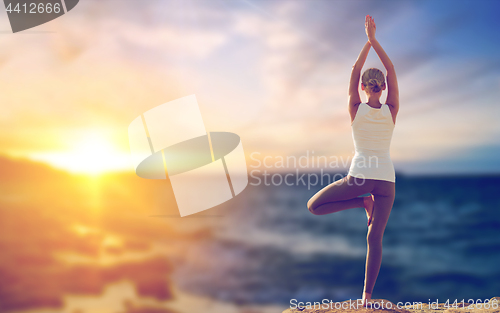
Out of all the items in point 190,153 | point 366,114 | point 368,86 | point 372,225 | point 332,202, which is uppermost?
point 190,153

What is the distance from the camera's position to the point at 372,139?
3.23 meters

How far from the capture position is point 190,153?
7738mm

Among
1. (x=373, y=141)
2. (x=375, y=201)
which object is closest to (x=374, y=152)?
(x=373, y=141)

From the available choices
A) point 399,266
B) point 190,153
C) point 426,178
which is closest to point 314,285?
point 399,266

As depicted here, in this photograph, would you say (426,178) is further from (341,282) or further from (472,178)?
(341,282)

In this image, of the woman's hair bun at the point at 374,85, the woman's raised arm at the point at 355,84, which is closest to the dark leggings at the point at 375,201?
the woman's raised arm at the point at 355,84

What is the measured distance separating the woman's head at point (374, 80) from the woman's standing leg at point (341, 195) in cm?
97

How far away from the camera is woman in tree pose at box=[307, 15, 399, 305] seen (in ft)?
10.6

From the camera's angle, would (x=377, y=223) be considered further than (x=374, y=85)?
Yes

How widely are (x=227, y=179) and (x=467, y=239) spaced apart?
57.0 ft

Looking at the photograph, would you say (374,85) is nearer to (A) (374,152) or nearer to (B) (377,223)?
(A) (374,152)

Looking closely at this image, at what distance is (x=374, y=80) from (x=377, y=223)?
1.57 m

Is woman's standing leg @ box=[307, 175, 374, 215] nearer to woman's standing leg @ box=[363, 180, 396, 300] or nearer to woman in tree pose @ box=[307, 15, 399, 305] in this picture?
woman in tree pose @ box=[307, 15, 399, 305]

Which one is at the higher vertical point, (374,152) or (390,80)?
(390,80)
